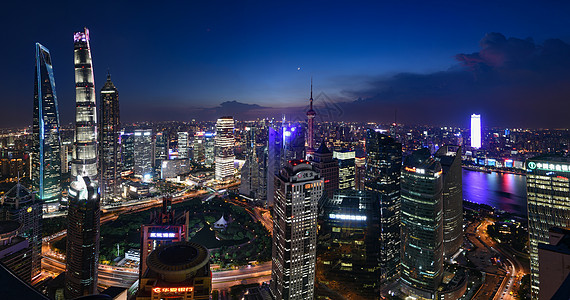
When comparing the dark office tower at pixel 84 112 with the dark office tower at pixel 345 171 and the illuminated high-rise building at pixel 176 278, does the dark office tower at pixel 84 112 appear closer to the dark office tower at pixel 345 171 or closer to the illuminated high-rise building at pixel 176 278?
the dark office tower at pixel 345 171

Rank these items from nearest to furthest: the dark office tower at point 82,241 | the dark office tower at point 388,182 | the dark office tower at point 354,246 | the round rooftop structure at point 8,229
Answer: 1. the dark office tower at point 354,246
2. the round rooftop structure at point 8,229
3. the dark office tower at point 82,241
4. the dark office tower at point 388,182

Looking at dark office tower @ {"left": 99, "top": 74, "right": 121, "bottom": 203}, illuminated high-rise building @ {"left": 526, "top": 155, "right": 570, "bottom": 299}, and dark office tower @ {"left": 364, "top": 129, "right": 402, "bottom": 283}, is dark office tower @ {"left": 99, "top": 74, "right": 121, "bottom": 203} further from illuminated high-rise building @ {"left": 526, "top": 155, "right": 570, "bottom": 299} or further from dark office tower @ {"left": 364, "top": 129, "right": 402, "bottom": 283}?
illuminated high-rise building @ {"left": 526, "top": 155, "right": 570, "bottom": 299}

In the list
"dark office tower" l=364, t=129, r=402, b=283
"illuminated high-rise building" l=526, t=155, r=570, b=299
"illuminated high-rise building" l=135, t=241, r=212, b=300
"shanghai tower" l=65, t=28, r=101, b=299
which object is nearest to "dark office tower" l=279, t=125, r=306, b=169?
"dark office tower" l=364, t=129, r=402, b=283

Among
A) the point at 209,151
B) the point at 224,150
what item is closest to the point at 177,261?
the point at 224,150

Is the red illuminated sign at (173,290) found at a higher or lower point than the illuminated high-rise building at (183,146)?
lower

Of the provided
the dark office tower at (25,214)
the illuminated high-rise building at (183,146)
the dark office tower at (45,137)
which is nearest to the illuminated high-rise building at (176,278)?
the dark office tower at (25,214)

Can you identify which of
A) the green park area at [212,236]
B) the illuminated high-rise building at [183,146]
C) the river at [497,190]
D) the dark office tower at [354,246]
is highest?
the illuminated high-rise building at [183,146]

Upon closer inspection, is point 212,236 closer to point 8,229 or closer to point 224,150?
point 8,229
